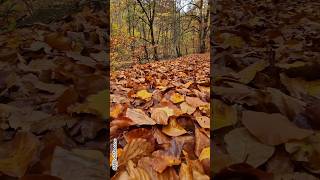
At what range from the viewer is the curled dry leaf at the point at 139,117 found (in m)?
0.86

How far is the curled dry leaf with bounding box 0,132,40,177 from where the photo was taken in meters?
0.71

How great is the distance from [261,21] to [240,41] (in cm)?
23

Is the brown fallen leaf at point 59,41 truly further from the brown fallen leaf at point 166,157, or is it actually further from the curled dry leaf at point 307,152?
the curled dry leaf at point 307,152

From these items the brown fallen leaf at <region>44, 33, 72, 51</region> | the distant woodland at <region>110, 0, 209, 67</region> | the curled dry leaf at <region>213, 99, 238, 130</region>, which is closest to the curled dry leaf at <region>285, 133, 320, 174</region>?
the curled dry leaf at <region>213, 99, 238, 130</region>

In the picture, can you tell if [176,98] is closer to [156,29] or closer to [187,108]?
[187,108]

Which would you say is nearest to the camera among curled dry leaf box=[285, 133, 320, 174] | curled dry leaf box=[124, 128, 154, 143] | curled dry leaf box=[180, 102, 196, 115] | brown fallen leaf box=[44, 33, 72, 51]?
curled dry leaf box=[285, 133, 320, 174]

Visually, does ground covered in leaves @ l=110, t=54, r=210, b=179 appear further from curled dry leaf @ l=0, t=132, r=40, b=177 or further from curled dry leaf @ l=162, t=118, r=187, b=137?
curled dry leaf @ l=0, t=132, r=40, b=177

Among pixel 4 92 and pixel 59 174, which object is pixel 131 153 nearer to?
pixel 59 174

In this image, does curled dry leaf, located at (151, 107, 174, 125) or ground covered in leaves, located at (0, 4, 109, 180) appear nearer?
ground covered in leaves, located at (0, 4, 109, 180)

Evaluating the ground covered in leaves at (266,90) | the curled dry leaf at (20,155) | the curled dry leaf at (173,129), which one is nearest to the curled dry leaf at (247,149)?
the ground covered in leaves at (266,90)

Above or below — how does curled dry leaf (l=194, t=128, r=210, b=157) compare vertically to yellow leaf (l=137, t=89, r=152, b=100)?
below

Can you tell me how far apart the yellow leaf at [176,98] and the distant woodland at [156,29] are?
28 cm

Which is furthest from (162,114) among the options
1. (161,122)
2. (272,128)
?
(272,128)

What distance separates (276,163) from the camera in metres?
0.73
